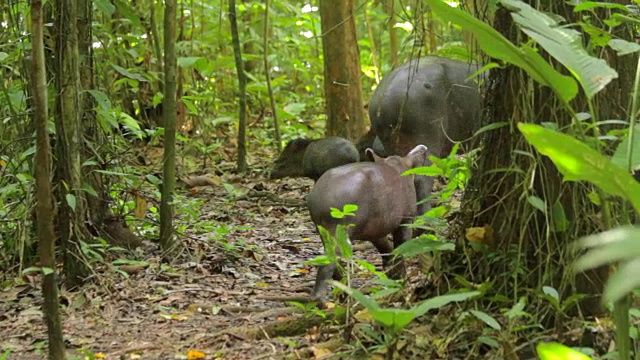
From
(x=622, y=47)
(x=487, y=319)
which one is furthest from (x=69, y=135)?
(x=622, y=47)

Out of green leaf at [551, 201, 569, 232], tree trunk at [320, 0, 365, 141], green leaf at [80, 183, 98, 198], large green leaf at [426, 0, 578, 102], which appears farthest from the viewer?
tree trunk at [320, 0, 365, 141]

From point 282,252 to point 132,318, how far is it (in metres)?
1.64

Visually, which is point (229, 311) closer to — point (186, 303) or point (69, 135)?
point (186, 303)

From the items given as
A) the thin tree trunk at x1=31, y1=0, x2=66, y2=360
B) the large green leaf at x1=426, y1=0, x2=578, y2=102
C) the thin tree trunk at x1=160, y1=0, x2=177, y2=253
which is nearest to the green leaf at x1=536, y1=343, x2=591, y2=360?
the large green leaf at x1=426, y1=0, x2=578, y2=102

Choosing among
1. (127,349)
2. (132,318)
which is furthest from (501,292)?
(132,318)

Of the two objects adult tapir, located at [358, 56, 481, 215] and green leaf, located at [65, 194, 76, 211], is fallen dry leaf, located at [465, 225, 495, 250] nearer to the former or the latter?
green leaf, located at [65, 194, 76, 211]

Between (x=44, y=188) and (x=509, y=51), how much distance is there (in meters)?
1.57

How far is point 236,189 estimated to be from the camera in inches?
285

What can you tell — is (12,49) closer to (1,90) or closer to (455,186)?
(1,90)

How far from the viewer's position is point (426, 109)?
5527 mm

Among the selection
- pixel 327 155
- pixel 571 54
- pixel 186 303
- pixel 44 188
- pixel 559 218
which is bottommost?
pixel 186 303

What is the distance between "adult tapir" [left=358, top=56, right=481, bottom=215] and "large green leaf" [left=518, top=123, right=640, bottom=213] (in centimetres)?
369

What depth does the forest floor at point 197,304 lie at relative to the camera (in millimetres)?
3305

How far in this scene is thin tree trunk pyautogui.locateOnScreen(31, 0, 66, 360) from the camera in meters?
2.74
